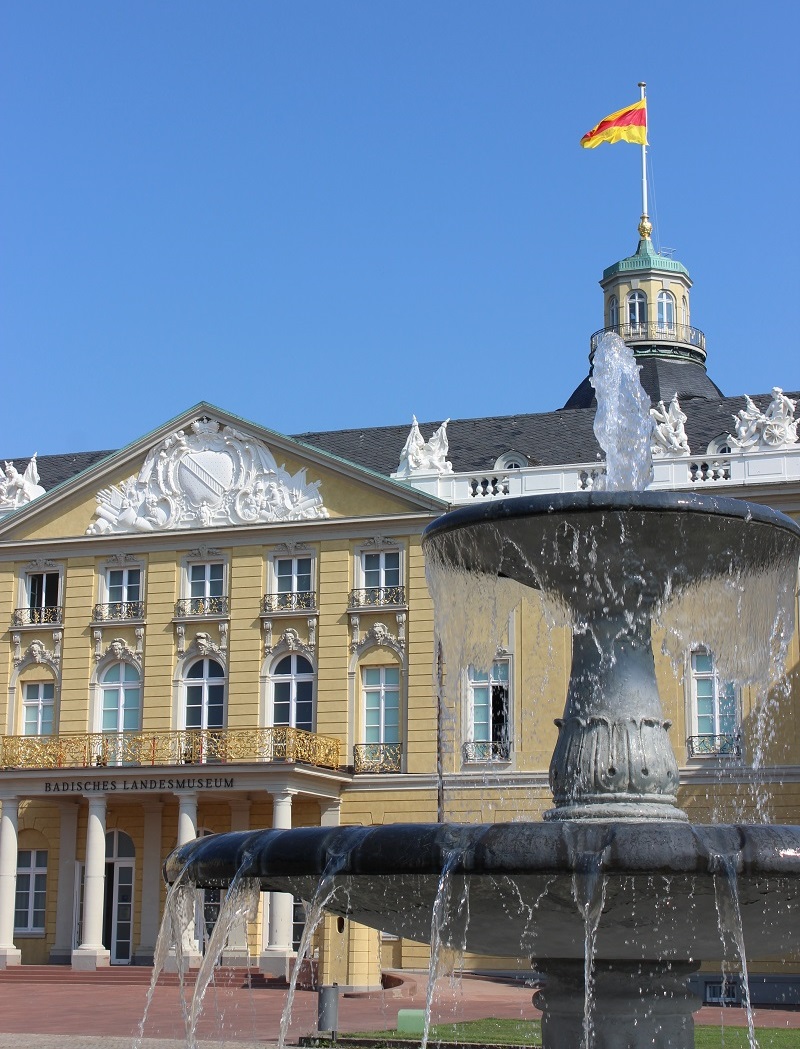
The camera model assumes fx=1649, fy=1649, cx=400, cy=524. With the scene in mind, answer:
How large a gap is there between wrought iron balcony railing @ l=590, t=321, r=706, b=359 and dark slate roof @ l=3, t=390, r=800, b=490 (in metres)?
10.8

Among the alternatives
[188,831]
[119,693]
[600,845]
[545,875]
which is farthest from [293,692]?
[600,845]

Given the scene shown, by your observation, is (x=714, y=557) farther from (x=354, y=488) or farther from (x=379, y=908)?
(x=354, y=488)

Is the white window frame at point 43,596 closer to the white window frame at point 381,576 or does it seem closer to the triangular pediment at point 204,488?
the triangular pediment at point 204,488

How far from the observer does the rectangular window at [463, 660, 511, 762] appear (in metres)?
37.1

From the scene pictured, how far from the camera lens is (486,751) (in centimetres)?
3712

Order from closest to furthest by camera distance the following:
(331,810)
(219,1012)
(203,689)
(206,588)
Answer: (219,1012) → (331,810) → (203,689) → (206,588)

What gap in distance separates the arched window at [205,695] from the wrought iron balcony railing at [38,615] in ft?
12.4

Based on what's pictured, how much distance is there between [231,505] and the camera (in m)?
40.3

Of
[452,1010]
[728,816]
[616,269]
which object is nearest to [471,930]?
[452,1010]

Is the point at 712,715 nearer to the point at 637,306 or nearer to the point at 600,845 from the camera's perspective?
the point at 637,306

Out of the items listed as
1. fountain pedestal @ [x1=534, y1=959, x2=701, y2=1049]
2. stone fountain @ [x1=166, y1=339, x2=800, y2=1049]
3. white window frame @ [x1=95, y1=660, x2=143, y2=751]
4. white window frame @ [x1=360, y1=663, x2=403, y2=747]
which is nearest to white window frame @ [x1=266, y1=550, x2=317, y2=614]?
white window frame @ [x1=360, y1=663, x2=403, y2=747]

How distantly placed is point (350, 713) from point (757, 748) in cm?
930

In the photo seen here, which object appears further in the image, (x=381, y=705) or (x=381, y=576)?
(x=381, y=576)

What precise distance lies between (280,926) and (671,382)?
23.8m
